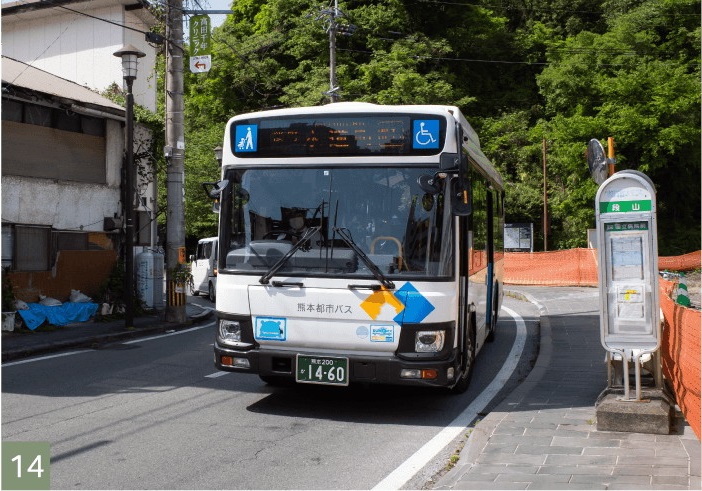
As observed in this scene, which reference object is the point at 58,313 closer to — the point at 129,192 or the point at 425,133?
the point at 129,192

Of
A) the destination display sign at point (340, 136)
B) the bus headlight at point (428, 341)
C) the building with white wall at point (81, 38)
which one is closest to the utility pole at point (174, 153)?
the destination display sign at point (340, 136)

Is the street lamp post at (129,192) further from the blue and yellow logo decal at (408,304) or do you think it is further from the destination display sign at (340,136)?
the blue and yellow logo decal at (408,304)

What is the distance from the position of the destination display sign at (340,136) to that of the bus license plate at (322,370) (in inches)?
82.5

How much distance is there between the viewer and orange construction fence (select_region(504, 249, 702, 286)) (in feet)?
99.3

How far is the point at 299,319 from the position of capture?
7.72 meters

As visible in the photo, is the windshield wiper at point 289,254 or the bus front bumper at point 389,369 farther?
the windshield wiper at point 289,254

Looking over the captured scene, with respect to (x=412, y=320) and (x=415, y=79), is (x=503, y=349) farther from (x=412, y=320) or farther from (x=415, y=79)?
(x=415, y=79)

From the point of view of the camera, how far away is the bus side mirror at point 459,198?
24.5 feet

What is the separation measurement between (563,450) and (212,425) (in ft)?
11.1

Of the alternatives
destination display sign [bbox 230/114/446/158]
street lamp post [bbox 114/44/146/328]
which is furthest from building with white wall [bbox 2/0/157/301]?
destination display sign [bbox 230/114/446/158]

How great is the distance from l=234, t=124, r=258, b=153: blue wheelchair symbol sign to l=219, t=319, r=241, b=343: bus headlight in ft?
6.04

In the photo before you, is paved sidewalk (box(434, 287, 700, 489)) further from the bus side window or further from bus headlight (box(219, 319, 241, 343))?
bus headlight (box(219, 319, 241, 343))

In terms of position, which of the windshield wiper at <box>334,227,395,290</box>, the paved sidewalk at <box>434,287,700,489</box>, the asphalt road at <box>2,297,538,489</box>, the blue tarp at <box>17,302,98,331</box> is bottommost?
the asphalt road at <box>2,297,538,489</box>

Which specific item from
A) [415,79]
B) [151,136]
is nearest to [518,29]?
[415,79]
